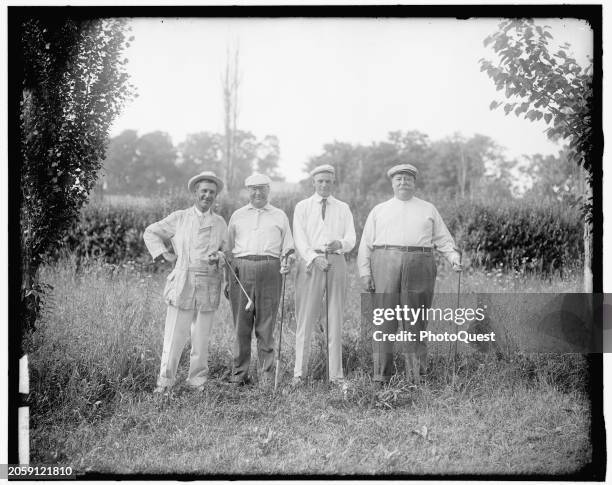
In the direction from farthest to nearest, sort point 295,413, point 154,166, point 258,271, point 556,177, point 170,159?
point 154,166 → point 170,159 → point 556,177 → point 258,271 → point 295,413

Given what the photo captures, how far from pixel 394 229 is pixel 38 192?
3.07 metres

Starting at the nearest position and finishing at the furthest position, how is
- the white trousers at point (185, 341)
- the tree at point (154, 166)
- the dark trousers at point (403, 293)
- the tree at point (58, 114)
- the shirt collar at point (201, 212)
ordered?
the tree at point (58, 114)
the dark trousers at point (403, 293)
the white trousers at point (185, 341)
the shirt collar at point (201, 212)
the tree at point (154, 166)

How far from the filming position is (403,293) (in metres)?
4.63

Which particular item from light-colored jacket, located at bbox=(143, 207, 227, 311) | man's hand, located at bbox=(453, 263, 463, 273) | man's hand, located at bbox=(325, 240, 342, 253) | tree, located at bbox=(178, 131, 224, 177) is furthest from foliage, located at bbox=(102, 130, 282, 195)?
man's hand, located at bbox=(453, 263, 463, 273)

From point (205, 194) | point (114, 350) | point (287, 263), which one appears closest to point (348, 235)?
point (287, 263)

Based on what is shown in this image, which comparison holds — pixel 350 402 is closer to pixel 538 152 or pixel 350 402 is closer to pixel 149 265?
pixel 538 152

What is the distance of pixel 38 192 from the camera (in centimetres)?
448

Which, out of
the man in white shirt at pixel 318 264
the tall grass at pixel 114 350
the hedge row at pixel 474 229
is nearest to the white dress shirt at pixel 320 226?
the man in white shirt at pixel 318 264

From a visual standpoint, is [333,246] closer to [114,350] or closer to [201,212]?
[201,212]

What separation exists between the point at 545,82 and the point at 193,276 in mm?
3418

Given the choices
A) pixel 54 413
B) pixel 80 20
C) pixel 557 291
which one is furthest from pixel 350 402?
pixel 80 20

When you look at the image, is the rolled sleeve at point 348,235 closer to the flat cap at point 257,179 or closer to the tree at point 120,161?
the flat cap at point 257,179

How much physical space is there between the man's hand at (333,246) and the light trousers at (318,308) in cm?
8

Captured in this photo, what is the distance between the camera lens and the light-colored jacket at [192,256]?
15.4ft
